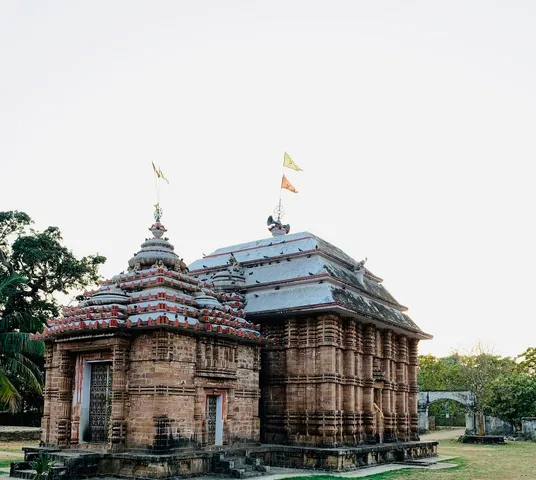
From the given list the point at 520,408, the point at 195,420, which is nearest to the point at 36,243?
the point at 195,420

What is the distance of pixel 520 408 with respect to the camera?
3944 centimetres

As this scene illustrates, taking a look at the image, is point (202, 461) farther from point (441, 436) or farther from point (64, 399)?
point (441, 436)

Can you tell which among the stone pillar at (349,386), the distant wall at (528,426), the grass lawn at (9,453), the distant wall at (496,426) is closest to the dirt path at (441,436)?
the distant wall at (496,426)

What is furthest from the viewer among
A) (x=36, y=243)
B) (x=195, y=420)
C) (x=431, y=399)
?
(x=431, y=399)

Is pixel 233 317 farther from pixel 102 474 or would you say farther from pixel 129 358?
pixel 102 474

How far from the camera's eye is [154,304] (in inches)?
687

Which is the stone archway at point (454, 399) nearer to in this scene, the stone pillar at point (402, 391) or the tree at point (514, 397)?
the tree at point (514, 397)

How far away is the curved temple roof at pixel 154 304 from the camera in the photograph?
55.9 ft

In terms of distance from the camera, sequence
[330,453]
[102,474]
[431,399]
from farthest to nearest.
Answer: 1. [431,399]
2. [330,453]
3. [102,474]

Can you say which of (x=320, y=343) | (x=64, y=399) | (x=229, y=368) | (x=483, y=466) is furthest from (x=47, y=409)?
(x=483, y=466)

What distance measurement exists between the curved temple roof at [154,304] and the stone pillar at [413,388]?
992 cm

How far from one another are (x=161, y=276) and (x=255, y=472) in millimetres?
6108

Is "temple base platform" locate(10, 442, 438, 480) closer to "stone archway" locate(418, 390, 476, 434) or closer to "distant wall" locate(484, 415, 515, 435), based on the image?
"stone archway" locate(418, 390, 476, 434)

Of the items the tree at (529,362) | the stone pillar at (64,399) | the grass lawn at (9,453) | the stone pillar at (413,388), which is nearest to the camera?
the stone pillar at (64,399)
